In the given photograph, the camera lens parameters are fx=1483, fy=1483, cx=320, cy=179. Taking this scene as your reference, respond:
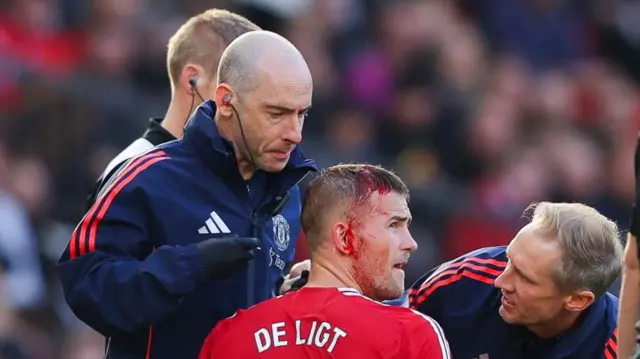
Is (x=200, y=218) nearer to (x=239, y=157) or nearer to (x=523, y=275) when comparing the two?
(x=239, y=157)

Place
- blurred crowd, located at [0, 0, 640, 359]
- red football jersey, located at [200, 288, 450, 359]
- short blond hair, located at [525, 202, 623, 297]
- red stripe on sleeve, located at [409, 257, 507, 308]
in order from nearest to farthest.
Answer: red football jersey, located at [200, 288, 450, 359], short blond hair, located at [525, 202, 623, 297], red stripe on sleeve, located at [409, 257, 507, 308], blurred crowd, located at [0, 0, 640, 359]

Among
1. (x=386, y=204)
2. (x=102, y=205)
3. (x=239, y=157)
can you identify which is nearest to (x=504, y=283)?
(x=386, y=204)

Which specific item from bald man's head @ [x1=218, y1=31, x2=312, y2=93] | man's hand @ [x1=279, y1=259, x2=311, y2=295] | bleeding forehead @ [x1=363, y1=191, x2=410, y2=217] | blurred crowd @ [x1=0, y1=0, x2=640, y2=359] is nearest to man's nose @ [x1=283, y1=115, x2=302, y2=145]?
bald man's head @ [x1=218, y1=31, x2=312, y2=93]

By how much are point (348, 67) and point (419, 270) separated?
5.57 feet

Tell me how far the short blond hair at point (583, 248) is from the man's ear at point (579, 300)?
0.7 inches

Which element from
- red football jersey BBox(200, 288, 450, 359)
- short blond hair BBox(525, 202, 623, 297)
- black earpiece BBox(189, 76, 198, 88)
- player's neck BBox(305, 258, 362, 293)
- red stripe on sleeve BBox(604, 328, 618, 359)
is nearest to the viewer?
red football jersey BBox(200, 288, 450, 359)

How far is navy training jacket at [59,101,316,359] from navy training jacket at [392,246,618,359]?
1.79 feet

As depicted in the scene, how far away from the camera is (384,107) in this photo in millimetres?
10500

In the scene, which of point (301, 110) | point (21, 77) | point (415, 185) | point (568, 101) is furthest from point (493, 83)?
point (301, 110)

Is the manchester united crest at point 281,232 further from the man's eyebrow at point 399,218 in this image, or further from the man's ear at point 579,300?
the man's ear at point 579,300

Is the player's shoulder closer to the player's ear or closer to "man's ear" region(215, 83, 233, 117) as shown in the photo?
the player's ear

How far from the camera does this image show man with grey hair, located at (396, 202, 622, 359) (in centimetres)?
442

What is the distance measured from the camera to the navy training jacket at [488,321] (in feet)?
15.0

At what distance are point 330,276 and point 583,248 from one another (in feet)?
2.57
